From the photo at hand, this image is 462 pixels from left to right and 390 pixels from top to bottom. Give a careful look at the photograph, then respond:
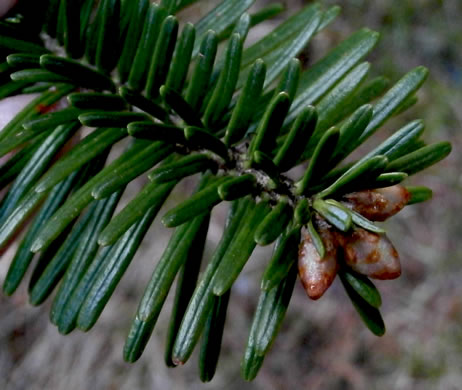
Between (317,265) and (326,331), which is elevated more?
(317,265)

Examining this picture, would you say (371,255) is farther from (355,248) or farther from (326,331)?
(326,331)

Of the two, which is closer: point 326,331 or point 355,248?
point 355,248

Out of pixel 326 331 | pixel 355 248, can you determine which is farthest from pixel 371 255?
pixel 326 331

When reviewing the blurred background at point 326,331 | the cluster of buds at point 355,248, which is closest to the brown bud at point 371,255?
the cluster of buds at point 355,248

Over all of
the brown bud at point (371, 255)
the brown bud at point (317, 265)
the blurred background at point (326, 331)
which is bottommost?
the blurred background at point (326, 331)

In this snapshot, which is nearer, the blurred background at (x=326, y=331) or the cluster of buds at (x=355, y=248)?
the cluster of buds at (x=355, y=248)

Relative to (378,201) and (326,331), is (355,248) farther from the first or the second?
(326,331)

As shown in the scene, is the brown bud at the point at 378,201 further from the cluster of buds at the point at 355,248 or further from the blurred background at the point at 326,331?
the blurred background at the point at 326,331
